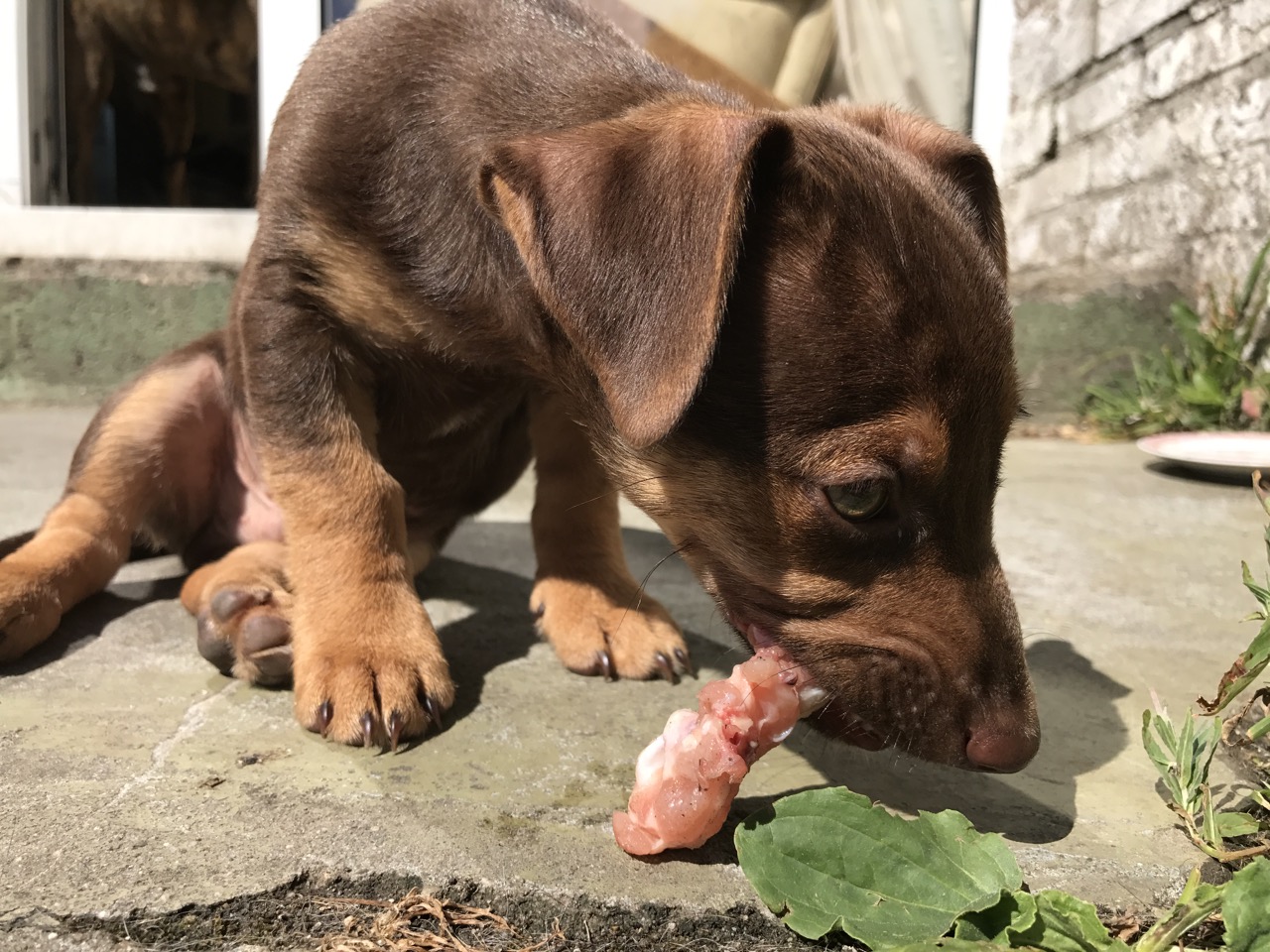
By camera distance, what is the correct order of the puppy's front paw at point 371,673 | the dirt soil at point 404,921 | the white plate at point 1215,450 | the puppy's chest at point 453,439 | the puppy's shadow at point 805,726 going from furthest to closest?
the white plate at point 1215,450
the puppy's chest at point 453,439
the puppy's front paw at point 371,673
the puppy's shadow at point 805,726
the dirt soil at point 404,921

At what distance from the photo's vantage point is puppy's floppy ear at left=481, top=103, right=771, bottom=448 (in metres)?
1.93

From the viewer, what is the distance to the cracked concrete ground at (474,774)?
72.7 inches

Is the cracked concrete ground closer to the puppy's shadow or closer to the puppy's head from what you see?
the puppy's shadow

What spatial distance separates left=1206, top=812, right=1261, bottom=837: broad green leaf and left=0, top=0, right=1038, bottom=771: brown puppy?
341 mm

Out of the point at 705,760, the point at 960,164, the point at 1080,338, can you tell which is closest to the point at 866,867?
the point at 705,760

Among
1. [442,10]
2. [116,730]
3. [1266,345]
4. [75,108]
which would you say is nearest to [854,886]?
[116,730]

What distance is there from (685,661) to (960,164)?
1.47 metres

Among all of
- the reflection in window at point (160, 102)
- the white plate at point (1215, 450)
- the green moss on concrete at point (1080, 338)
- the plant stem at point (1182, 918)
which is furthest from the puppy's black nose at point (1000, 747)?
the reflection in window at point (160, 102)

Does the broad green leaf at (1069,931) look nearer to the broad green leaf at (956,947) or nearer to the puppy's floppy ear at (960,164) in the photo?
the broad green leaf at (956,947)

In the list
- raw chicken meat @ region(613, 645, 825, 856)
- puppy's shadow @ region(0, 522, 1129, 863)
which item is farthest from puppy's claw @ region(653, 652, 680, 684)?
raw chicken meat @ region(613, 645, 825, 856)

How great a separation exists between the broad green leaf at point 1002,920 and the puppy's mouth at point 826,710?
1.71 ft

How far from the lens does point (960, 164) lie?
Result: 2.66m

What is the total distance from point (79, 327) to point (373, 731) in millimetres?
6226

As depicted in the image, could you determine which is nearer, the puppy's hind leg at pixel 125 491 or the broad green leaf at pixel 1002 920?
the broad green leaf at pixel 1002 920
